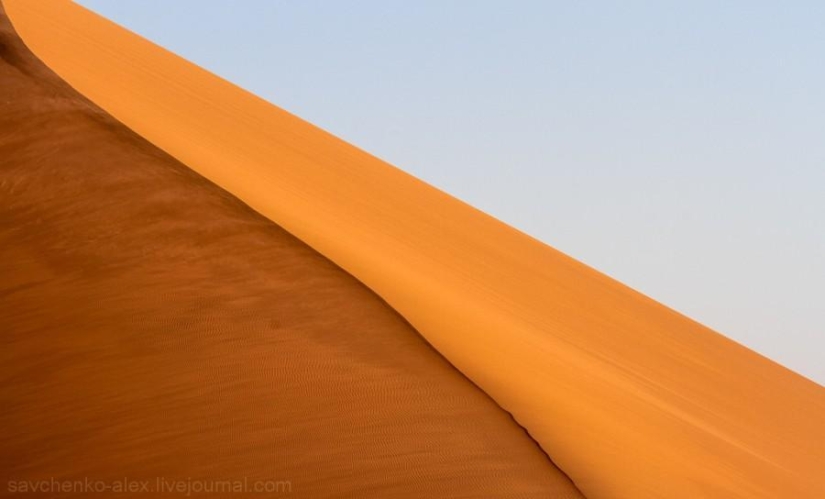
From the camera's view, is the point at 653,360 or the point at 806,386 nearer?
the point at 653,360

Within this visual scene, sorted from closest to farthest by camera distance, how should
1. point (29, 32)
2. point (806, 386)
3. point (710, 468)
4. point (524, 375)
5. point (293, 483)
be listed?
point (293, 483) < point (524, 375) < point (710, 468) < point (29, 32) < point (806, 386)

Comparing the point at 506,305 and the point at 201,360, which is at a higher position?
the point at 506,305

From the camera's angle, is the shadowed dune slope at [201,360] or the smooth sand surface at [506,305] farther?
the smooth sand surface at [506,305]

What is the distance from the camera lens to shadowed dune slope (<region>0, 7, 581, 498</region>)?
365 cm

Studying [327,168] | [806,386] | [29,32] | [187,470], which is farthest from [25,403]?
[806,386]

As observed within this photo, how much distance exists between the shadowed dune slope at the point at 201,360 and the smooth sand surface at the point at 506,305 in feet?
1.06

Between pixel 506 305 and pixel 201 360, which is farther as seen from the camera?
pixel 506 305

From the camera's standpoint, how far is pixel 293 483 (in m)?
3.53

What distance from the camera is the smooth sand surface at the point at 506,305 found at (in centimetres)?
457

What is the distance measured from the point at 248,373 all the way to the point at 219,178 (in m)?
1.79

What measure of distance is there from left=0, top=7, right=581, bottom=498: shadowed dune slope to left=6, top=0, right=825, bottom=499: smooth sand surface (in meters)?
0.32

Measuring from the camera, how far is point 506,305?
7.74 metres

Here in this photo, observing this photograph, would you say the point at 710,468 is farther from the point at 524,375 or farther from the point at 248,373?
the point at 248,373

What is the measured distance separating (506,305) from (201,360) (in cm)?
405
